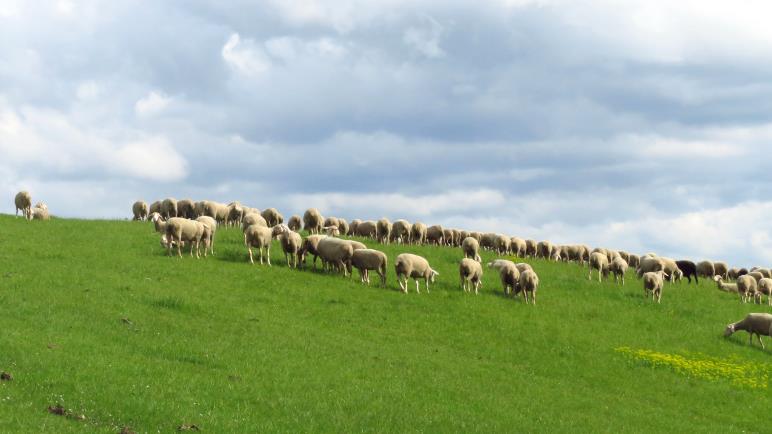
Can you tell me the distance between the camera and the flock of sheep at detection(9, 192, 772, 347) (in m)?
40.1

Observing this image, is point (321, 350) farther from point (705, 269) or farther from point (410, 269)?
point (705, 269)

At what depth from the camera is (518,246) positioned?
6200cm

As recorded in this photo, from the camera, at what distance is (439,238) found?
63938mm

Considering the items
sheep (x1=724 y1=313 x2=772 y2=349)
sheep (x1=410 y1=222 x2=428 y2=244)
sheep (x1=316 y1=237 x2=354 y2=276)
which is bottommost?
sheep (x1=724 y1=313 x2=772 y2=349)

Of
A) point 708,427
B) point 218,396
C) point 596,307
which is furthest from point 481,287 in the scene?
point 218,396

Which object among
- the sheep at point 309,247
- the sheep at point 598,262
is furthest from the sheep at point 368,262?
the sheep at point 598,262

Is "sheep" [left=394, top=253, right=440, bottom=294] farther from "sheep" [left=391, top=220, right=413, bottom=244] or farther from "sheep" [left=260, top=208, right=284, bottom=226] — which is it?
"sheep" [left=260, top=208, right=284, bottom=226]

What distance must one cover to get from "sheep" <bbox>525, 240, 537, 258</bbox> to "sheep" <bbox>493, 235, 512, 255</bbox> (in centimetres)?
256

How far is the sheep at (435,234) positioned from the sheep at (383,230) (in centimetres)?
558

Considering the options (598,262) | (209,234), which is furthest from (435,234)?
(209,234)

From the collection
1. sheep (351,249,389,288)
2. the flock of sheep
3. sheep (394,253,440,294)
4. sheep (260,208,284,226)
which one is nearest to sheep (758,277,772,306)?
the flock of sheep

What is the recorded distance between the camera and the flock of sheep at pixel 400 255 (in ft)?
131

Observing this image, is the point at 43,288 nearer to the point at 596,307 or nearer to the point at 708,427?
the point at 708,427

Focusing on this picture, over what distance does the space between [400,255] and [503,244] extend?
23.8 m
